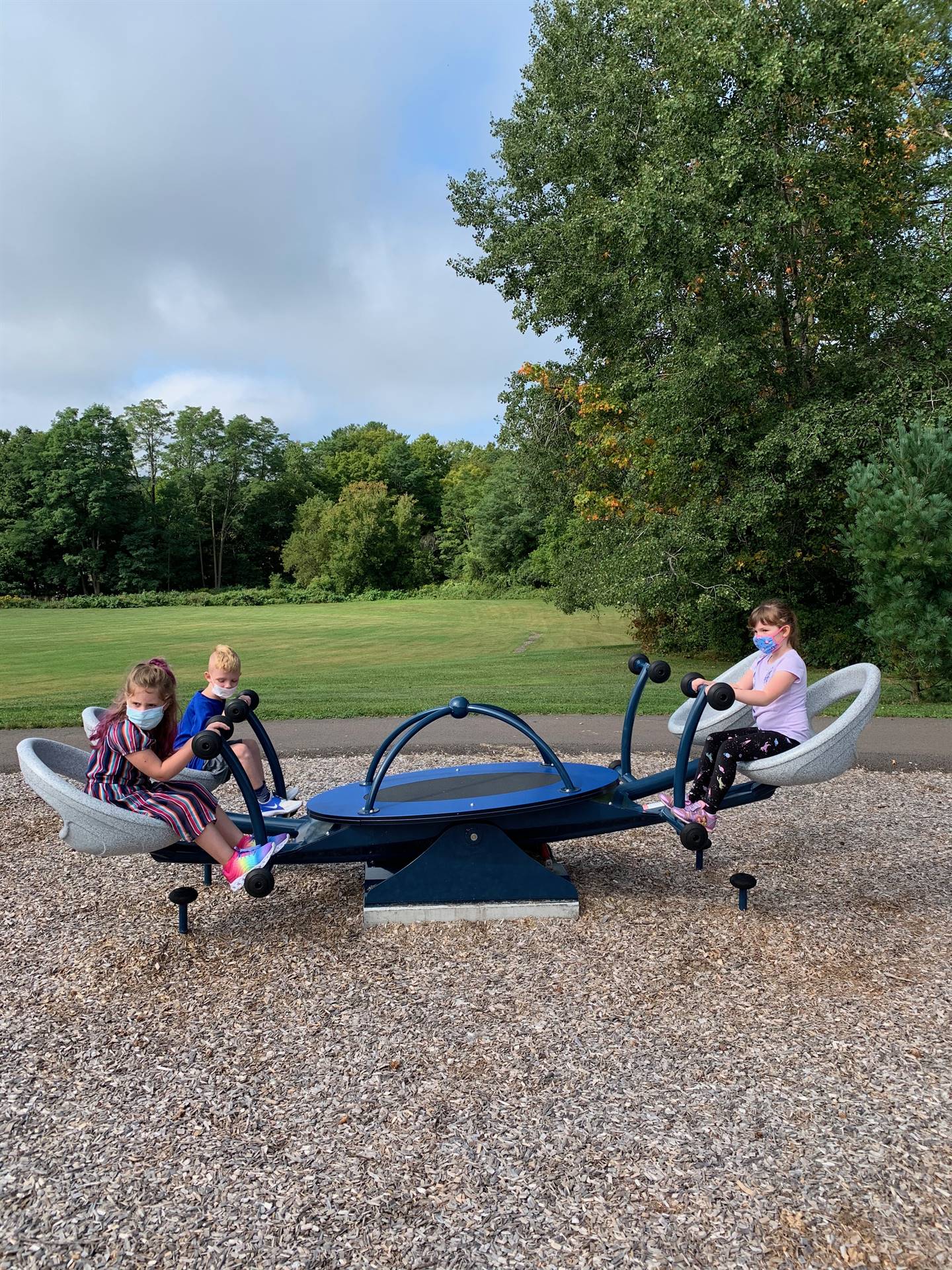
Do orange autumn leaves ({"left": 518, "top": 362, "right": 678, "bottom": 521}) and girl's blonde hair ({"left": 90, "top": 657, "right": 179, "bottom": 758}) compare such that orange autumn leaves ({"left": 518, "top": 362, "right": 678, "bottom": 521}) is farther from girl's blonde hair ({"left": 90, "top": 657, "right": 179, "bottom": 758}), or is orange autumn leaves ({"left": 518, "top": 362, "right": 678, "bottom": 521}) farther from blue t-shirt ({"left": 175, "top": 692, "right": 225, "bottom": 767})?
girl's blonde hair ({"left": 90, "top": 657, "right": 179, "bottom": 758})

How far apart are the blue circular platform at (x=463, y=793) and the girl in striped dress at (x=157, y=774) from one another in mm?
443

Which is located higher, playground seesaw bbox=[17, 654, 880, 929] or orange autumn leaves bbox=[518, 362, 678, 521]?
orange autumn leaves bbox=[518, 362, 678, 521]

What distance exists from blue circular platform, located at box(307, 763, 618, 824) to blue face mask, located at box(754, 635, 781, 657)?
106 centimetres

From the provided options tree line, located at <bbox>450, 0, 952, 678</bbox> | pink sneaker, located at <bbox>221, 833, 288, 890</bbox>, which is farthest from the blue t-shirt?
tree line, located at <bbox>450, 0, 952, 678</bbox>

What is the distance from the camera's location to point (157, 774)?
4.02m

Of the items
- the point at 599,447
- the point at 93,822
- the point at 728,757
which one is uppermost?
the point at 599,447

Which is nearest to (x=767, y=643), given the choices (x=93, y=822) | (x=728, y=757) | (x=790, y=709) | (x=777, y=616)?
(x=777, y=616)

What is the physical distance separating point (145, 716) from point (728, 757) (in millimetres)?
2885

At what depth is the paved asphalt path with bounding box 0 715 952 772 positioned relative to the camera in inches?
339

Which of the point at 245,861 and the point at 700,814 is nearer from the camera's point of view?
the point at 245,861

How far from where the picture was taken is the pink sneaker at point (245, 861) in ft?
13.5

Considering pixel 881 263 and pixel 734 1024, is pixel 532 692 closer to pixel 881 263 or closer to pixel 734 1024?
pixel 881 263

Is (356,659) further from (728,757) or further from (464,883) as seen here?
(728,757)

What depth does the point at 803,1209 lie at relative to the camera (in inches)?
98.2
